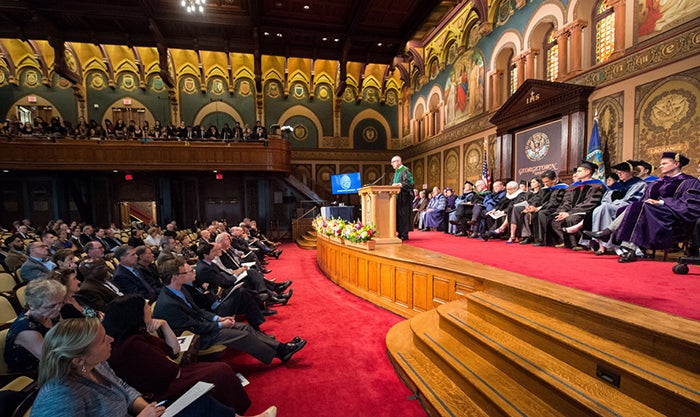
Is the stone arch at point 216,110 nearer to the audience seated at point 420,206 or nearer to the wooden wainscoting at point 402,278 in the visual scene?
the audience seated at point 420,206

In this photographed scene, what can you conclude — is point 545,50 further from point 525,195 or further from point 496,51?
point 525,195

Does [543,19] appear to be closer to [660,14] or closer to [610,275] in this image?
[660,14]

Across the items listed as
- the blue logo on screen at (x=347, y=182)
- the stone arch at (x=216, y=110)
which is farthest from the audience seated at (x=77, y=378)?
the stone arch at (x=216, y=110)

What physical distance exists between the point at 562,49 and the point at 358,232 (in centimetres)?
728

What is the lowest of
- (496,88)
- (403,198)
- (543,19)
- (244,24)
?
(403,198)

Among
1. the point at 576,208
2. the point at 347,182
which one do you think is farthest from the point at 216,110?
the point at 576,208

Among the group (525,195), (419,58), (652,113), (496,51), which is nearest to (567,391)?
(525,195)

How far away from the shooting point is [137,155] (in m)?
12.0

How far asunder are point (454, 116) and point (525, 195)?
7014mm

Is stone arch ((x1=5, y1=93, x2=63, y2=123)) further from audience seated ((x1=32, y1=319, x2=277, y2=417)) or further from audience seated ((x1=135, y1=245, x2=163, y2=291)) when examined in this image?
audience seated ((x1=32, y1=319, x2=277, y2=417))

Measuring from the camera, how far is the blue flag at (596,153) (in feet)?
21.0

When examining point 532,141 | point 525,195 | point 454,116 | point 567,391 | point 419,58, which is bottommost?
point 567,391

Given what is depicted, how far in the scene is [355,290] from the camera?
533 centimetres

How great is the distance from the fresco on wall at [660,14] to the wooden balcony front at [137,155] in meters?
11.7
